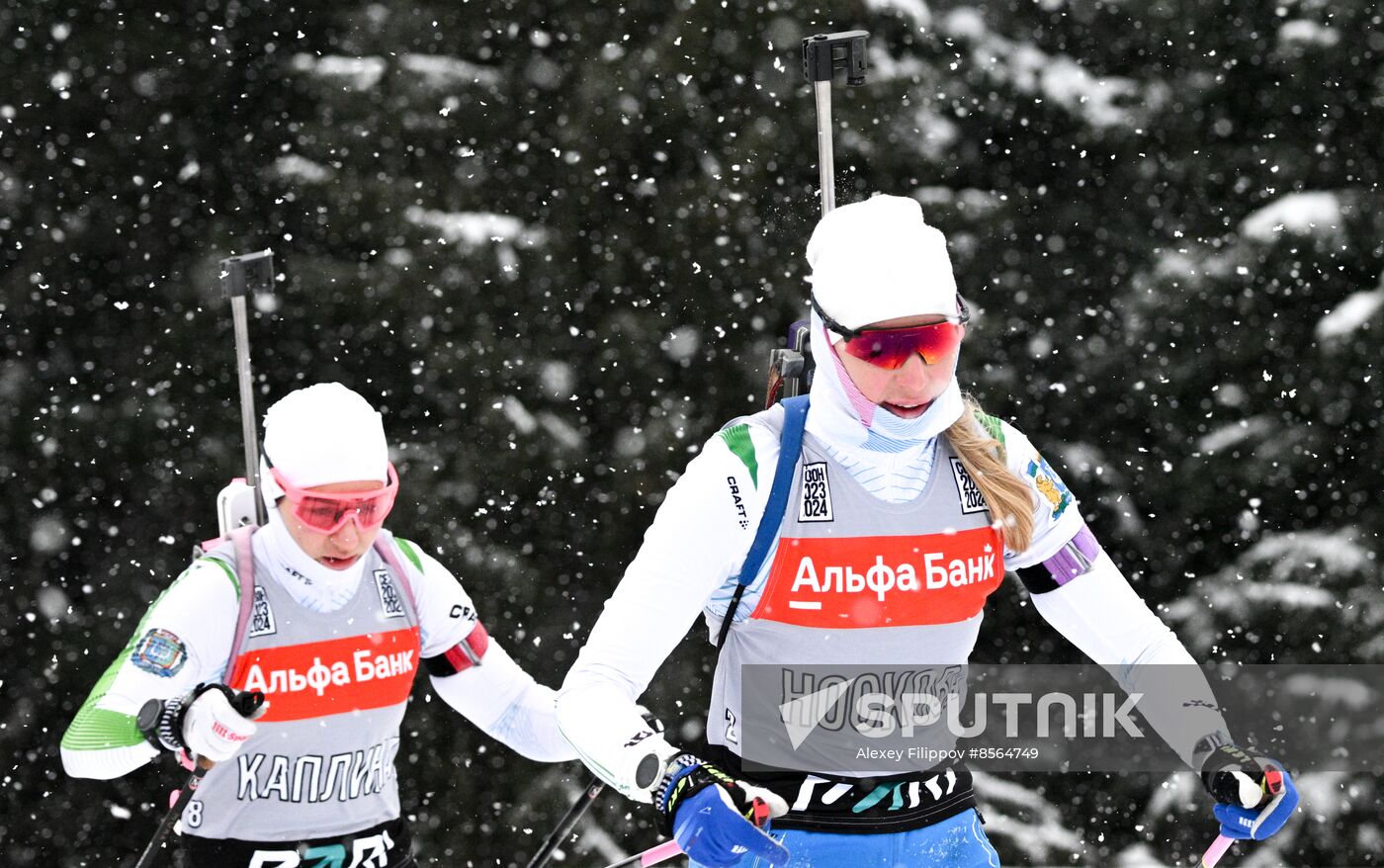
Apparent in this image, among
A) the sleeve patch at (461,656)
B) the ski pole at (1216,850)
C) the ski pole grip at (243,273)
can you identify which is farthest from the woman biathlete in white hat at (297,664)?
the ski pole at (1216,850)

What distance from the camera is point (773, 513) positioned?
3.18 m

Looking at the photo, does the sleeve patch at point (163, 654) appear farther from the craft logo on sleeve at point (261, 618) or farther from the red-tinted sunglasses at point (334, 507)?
the red-tinted sunglasses at point (334, 507)

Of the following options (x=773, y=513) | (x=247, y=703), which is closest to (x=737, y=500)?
(x=773, y=513)

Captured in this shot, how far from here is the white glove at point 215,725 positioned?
13.2 feet

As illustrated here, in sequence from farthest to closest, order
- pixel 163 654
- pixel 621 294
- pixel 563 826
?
pixel 621 294
pixel 563 826
pixel 163 654

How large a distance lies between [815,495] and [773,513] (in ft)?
0.42

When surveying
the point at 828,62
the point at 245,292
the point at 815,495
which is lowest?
the point at 245,292

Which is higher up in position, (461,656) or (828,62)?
(828,62)

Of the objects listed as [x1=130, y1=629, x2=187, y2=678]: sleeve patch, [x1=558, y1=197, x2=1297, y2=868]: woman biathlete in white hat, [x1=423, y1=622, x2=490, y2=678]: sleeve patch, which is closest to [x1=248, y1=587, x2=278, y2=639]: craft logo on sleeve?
[x1=130, y1=629, x2=187, y2=678]: sleeve patch

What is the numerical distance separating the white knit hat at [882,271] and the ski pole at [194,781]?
5.94 feet

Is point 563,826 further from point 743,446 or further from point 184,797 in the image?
point 743,446

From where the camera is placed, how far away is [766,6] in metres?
9.63

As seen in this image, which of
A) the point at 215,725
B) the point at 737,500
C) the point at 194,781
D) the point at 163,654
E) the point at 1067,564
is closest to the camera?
the point at 737,500

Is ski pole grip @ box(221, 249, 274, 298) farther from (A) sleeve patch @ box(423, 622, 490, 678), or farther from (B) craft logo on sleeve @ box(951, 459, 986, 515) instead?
(B) craft logo on sleeve @ box(951, 459, 986, 515)
